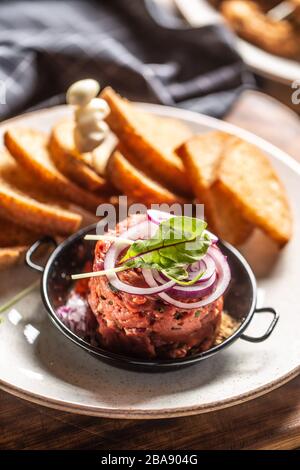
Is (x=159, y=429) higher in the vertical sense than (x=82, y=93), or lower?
lower

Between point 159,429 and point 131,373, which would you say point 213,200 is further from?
point 159,429

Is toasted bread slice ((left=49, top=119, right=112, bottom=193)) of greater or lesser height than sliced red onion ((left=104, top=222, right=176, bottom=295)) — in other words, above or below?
below

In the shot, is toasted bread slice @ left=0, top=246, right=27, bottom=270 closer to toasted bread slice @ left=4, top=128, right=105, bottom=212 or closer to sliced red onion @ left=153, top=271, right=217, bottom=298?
toasted bread slice @ left=4, top=128, right=105, bottom=212

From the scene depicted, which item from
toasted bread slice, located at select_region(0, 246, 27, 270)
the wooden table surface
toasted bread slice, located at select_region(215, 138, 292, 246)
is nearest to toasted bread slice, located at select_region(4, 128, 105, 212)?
toasted bread slice, located at select_region(0, 246, 27, 270)

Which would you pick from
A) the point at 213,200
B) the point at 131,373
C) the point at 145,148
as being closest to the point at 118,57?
the point at 145,148

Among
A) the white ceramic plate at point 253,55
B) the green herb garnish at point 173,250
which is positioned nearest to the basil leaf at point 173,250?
the green herb garnish at point 173,250

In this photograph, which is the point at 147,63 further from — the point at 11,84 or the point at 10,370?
the point at 10,370
